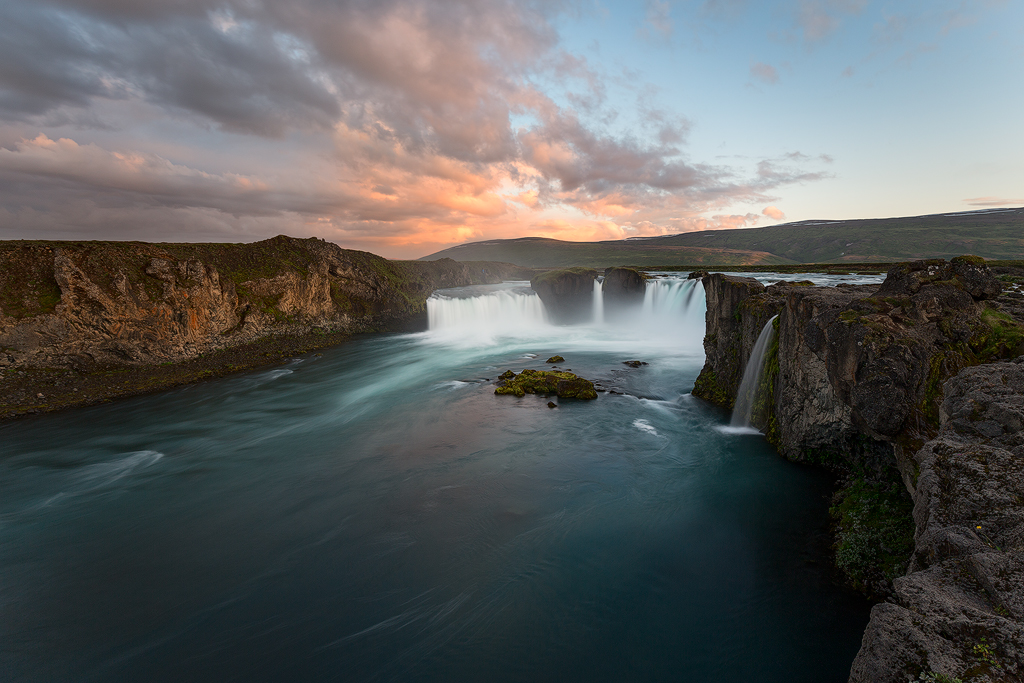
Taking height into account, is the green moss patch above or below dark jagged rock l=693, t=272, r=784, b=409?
below

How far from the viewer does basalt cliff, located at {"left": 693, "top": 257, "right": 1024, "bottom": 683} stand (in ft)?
12.4

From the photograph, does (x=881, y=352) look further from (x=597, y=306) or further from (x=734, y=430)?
(x=597, y=306)

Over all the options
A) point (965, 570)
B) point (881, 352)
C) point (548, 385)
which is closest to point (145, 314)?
point (548, 385)

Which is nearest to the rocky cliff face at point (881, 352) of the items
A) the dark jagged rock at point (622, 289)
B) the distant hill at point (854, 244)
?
the dark jagged rock at point (622, 289)

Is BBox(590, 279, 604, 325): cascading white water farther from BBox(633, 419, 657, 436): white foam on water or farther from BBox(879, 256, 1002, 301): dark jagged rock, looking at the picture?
BBox(879, 256, 1002, 301): dark jagged rock

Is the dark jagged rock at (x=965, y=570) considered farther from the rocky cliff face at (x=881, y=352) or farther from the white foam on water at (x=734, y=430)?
the white foam on water at (x=734, y=430)

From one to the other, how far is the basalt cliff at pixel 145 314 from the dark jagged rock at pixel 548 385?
22869mm

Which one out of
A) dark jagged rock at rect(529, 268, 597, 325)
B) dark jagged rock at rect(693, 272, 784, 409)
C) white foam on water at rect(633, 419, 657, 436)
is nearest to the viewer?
dark jagged rock at rect(693, 272, 784, 409)

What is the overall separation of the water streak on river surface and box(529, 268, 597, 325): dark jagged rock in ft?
100

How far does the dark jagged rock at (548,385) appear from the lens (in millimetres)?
21828

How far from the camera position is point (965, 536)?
4602mm

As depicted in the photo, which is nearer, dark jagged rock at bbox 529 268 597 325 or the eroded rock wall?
the eroded rock wall

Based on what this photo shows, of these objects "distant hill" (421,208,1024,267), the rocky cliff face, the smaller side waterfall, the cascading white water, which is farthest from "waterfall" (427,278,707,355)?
"distant hill" (421,208,1024,267)

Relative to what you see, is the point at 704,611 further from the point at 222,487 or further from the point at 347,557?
the point at 222,487
